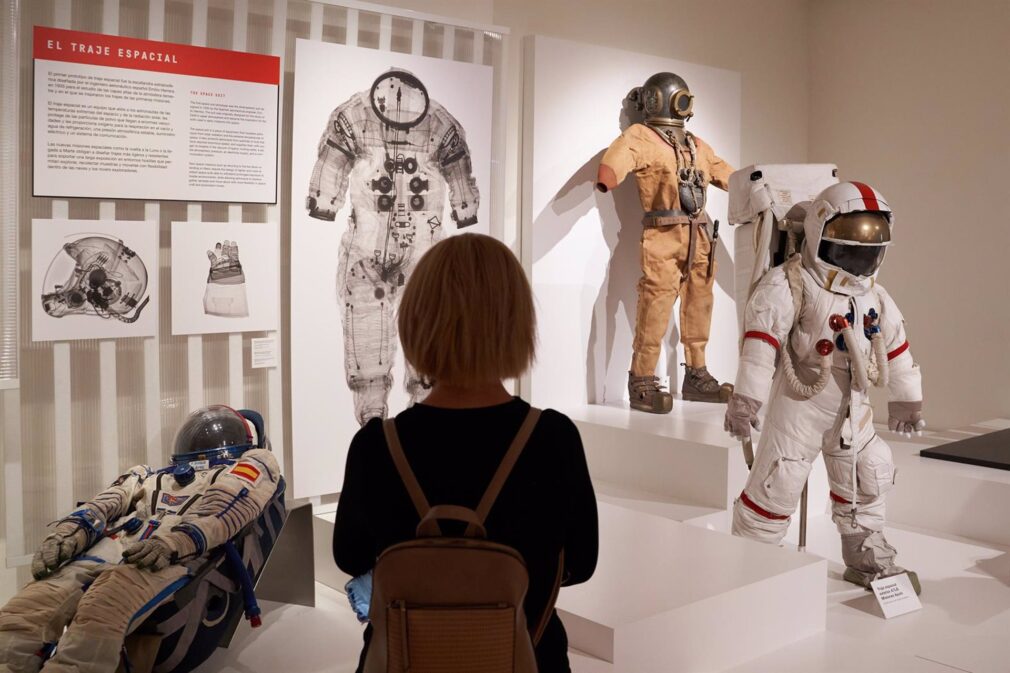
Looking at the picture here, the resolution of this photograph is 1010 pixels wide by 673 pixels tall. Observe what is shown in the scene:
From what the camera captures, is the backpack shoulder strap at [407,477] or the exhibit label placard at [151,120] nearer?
the backpack shoulder strap at [407,477]

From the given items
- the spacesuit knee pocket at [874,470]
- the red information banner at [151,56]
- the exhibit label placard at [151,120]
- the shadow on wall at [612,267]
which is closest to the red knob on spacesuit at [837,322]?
the spacesuit knee pocket at [874,470]

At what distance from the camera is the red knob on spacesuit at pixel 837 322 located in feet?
12.0

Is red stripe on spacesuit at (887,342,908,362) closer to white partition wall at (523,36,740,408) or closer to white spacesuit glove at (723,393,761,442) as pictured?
white spacesuit glove at (723,393,761,442)

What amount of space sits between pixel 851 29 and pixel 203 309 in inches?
204

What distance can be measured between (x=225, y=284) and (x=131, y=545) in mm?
1610

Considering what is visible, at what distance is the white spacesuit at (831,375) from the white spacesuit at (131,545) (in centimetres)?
186

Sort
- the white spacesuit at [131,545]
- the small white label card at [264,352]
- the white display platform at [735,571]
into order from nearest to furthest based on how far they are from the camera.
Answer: the white spacesuit at [131,545], the white display platform at [735,571], the small white label card at [264,352]

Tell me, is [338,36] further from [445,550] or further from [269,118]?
[445,550]

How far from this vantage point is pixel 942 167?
630 cm

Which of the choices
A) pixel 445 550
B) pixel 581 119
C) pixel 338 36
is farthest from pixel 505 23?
pixel 445 550

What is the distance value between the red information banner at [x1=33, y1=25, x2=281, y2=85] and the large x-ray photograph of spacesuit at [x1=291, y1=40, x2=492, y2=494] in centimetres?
23

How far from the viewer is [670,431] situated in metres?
Answer: 4.85

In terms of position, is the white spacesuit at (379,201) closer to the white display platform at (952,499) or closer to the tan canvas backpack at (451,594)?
the white display platform at (952,499)

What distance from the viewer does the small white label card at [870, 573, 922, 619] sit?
3.66 m
